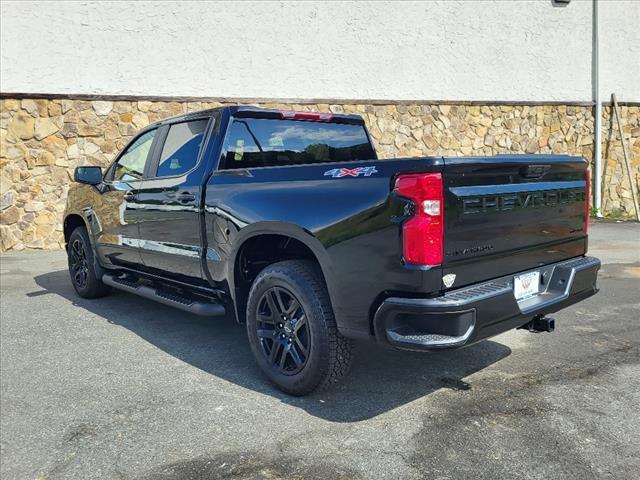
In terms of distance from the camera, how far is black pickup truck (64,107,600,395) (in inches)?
110

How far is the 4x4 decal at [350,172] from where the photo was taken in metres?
2.95

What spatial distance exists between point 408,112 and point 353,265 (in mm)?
9835

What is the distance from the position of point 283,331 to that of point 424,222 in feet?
4.21

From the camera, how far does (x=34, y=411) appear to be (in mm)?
3410

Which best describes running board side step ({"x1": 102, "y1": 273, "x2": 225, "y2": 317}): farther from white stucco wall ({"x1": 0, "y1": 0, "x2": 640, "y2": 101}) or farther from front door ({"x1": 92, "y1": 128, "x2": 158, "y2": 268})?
white stucco wall ({"x1": 0, "y1": 0, "x2": 640, "y2": 101})

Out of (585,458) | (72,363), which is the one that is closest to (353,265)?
(585,458)

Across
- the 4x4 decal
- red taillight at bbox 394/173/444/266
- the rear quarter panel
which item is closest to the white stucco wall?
the rear quarter panel

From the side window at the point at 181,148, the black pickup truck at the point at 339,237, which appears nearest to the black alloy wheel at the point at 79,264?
the black pickup truck at the point at 339,237

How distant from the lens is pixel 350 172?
3049 millimetres

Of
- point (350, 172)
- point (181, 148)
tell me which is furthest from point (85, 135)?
point (350, 172)

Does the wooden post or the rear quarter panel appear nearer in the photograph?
the rear quarter panel

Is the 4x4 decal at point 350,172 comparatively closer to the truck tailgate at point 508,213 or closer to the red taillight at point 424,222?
the red taillight at point 424,222

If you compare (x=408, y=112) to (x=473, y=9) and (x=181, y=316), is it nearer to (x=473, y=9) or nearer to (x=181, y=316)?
(x=473, y=9)

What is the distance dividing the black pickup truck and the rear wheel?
1.23 meters
